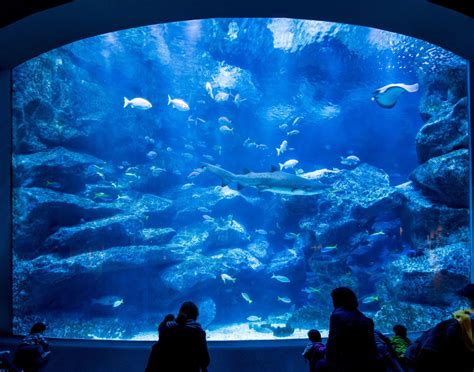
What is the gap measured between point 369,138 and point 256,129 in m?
7.39

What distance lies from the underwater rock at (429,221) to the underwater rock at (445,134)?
1.26 m

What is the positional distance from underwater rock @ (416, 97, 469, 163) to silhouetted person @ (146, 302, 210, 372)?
801 cm

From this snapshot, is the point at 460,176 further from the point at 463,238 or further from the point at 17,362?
the point at 17,362

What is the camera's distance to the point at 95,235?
401 inches

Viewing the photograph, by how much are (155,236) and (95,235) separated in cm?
221

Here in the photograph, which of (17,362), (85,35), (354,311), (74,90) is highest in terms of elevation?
(74,90)

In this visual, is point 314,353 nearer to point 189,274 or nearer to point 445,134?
point 445,134

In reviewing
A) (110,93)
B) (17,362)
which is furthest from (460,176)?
(110,93)

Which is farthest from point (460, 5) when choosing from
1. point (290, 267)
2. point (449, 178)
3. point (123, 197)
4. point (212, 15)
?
point (123, 197)

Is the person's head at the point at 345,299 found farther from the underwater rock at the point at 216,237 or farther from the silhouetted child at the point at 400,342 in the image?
the underwater rock at the point at 216,237

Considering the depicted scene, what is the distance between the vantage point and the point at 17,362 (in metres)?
2.88

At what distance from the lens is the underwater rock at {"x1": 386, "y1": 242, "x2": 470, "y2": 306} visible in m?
6.77

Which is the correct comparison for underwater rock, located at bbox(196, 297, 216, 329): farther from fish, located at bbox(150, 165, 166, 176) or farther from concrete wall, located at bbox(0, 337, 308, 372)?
concrete wall, located at bbox(0, 337, 308, 372)

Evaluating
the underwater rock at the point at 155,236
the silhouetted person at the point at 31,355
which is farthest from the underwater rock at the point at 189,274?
the silhouetted person at the point at 31,355
